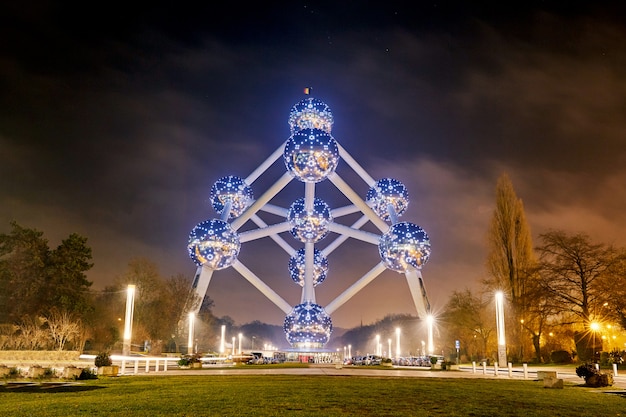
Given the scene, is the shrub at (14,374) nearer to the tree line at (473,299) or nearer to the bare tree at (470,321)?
the tree line at (473,299)

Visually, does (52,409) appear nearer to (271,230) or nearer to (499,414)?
(499,414)

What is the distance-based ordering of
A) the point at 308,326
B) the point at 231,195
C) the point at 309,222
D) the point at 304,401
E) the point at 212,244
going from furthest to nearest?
the point at 231,195 < the point at 309,222 < the point at 308,326 < the point at 212,244 < the point at 304,401

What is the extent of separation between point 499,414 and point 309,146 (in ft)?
71.1

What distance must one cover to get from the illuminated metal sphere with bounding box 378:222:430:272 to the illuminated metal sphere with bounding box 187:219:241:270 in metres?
8.59

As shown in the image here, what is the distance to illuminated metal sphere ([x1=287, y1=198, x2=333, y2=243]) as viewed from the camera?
3450 cm

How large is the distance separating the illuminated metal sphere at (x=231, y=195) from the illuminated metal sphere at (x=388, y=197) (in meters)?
8.21

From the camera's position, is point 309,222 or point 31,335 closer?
point 309,222

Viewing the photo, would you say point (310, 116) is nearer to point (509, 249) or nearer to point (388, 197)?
point (388, 197)

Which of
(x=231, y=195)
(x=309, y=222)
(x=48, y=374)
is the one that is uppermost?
(x=231, y=195)

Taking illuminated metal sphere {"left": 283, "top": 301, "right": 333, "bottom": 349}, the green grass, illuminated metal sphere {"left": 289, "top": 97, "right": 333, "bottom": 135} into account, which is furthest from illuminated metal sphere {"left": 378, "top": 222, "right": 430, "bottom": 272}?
the green grass

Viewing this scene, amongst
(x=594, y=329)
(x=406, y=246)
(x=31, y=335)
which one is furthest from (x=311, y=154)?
(x=31, y=335)

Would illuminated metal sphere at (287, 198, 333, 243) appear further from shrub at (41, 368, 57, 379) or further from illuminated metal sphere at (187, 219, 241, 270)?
shrub at (41, 368, 57, 379)

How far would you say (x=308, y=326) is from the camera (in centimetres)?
3338

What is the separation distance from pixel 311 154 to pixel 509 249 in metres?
23.4
